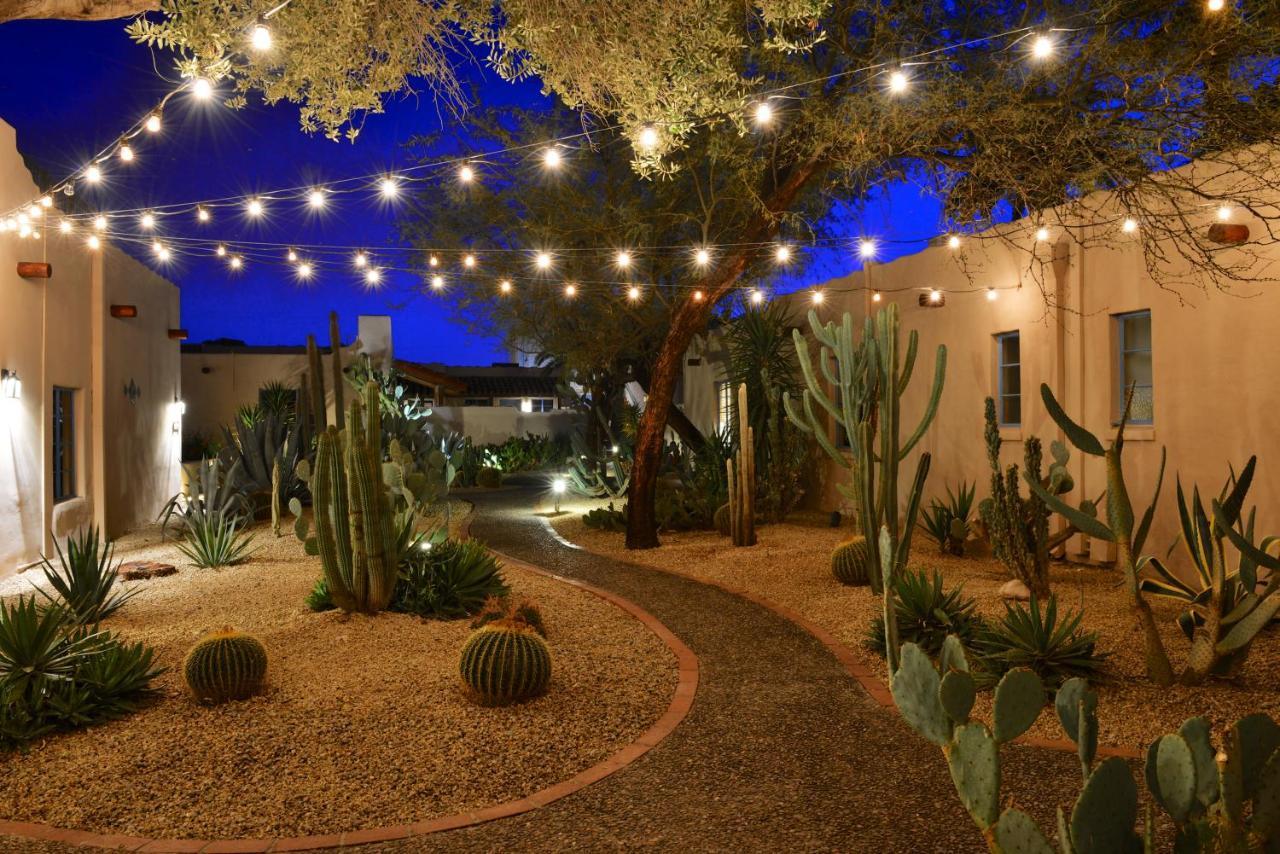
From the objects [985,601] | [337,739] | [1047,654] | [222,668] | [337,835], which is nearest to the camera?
[337,835]

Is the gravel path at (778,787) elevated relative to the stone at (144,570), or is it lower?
lower

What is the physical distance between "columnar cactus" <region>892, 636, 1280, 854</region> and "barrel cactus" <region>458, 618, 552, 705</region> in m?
2.76

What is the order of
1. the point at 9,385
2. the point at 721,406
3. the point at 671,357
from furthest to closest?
1. the point at 721,406
2. the point at 671,357
3. the point at 9,385

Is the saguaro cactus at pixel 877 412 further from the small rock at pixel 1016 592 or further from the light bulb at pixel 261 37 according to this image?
the light bulb at pixel 261 37

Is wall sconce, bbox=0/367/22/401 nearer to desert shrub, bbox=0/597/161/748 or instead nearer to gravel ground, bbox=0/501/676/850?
gravel ground, bbox=0/501/676/850

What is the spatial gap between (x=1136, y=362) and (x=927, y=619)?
14.4 feet

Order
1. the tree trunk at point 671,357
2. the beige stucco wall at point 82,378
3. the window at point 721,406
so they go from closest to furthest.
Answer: the beige stucco wall at point 82,378 < the tree trunk at point 671,357 < the window at point 721,406

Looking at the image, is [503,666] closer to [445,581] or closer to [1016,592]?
[445,581]

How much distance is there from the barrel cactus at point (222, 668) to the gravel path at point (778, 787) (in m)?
1.38

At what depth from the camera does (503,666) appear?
192 inches

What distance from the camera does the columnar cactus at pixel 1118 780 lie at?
2182 millimetres

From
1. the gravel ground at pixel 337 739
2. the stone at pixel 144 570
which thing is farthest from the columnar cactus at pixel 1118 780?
the stone at pixel 144 570

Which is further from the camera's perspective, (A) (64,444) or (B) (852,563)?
(A) (64,444)

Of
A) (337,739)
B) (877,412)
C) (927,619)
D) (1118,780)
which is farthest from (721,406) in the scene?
(1118,780)
